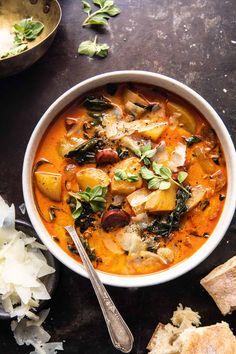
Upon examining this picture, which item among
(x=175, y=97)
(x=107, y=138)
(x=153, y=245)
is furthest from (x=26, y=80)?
(x=153, y=245)

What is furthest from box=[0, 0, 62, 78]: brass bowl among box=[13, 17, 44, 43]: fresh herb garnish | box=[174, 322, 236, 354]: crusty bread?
box=[174, 322, 236, 354]: crusty bread

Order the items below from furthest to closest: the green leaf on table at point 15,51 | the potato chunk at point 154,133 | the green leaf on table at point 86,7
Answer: the green leaf on table at point 86,7 < the green leaf on table at point 15,51 < the potato chunk at point 154,133

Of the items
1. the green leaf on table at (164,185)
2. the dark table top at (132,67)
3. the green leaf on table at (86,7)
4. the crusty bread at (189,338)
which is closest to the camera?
the green leaf on table at (164,185)

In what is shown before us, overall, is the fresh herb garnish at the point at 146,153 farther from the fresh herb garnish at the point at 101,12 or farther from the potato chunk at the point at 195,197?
the fresh herb garnish at the point at 101,12

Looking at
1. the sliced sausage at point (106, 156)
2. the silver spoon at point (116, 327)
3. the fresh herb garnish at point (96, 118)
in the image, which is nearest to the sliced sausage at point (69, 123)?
the fresh herb garnish at point (96, 118)

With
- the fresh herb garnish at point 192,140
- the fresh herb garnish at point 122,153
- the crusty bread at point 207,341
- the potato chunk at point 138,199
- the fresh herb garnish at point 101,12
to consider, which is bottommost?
the crusty bread at point 207,341

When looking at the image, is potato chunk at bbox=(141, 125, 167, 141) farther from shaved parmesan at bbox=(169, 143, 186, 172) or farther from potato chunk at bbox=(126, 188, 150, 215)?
potato chunk at bbox=(126, 188, 150, 215)
